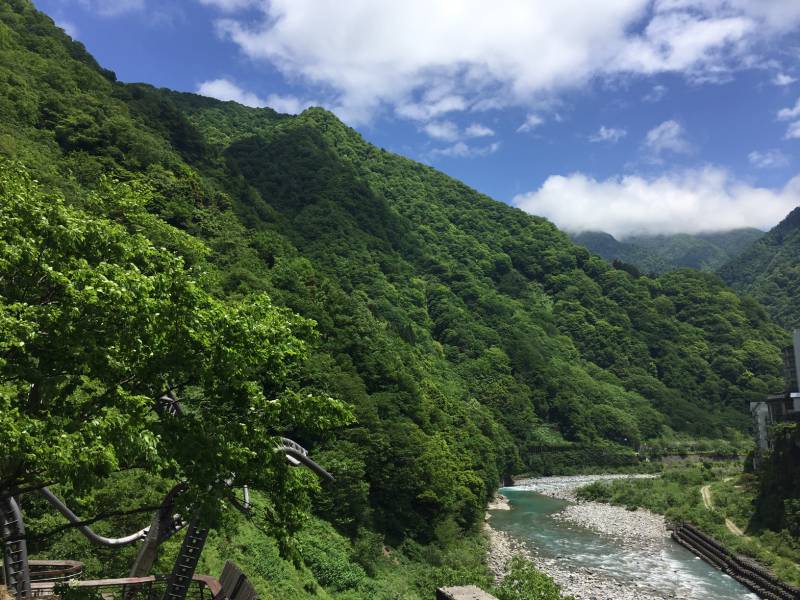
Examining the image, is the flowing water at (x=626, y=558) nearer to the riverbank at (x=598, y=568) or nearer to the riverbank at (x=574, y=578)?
the riverbank at (x=598, y=568)

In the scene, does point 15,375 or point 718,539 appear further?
point 718,539

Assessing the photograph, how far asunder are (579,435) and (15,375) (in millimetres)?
111473

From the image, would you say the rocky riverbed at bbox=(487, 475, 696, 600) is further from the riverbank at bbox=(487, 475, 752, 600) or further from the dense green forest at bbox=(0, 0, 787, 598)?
the dense green forest at bbox=(0, 0, 787, 598)

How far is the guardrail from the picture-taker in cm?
3169

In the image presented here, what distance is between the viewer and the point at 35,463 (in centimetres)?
614

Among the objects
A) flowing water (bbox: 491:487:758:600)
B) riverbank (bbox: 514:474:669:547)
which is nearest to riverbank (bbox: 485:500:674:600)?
flowing water (bbox: 491:487:758:600)

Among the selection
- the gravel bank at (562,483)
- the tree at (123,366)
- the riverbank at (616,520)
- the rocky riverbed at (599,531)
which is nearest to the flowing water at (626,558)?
the rocky riverbed at (599,531)

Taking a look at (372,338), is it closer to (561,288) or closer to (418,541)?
(418,541)

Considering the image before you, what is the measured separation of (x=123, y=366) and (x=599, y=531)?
5356 centimetres

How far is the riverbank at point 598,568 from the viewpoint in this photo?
1298 inches

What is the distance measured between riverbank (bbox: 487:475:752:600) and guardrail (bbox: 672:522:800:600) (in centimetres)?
176

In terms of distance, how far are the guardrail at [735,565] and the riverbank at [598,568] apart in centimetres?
176

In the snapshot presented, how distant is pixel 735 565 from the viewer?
3712 cm

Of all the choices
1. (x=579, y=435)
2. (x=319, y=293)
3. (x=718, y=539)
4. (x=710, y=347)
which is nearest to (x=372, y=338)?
(x=319, y=293)
